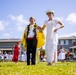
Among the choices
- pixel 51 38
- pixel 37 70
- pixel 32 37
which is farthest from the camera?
pixel 32 37

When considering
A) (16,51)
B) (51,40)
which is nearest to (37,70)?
(51,40)

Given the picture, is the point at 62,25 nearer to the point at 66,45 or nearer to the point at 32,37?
the point at 32,37

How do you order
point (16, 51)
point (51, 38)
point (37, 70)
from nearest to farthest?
point (37, 70), point (51, 38), point (16, 51)

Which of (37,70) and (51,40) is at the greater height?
(51,40)

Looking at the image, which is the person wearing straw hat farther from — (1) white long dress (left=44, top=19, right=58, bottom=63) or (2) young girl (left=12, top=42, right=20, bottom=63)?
(2) young girl (left=12, top=42, right=20, bottom=63)

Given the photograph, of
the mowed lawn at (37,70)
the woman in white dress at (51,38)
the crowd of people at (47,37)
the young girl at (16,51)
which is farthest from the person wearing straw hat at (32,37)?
the young girl at (16,51)

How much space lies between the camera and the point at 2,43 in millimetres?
97625

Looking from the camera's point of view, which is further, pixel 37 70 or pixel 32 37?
pixel 32 37

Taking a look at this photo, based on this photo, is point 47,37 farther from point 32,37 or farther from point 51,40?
point 32,37

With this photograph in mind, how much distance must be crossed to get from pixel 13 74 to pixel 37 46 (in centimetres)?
546

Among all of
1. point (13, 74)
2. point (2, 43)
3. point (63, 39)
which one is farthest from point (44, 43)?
point (2, 43)

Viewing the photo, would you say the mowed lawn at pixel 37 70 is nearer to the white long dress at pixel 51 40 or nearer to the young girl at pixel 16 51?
the white long dress at pixel 51 40

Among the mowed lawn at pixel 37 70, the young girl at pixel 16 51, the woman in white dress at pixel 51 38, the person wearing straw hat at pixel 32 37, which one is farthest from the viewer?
the young girl at pixel 16 51

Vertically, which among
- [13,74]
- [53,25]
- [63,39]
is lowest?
[13,74]
